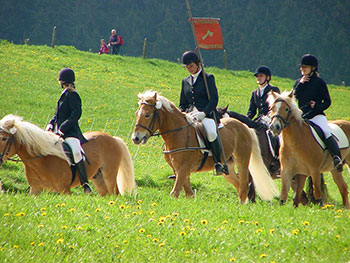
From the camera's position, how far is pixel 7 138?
350 inches

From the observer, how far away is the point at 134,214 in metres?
7.65

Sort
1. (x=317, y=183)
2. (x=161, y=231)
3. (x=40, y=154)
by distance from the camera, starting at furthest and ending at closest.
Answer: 1. (x=317, y=183)
2. (x=40, y=154)
3. (x=161, y=231)

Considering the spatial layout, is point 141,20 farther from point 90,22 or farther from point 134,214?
point 134,214

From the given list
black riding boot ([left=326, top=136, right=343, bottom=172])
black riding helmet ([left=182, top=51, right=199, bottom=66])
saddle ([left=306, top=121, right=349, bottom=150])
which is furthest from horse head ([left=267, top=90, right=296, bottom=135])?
black riding helmet ([left=182, top=51, right=199, bottom=66])

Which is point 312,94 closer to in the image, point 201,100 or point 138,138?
point 201,100

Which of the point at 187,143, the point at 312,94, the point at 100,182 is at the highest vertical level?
the point at 312,94

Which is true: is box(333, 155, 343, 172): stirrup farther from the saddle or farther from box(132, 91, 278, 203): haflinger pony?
box(132, 91, 278, 203): haflinger pony

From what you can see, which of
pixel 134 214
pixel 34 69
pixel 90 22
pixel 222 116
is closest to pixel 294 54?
pixel 90 22

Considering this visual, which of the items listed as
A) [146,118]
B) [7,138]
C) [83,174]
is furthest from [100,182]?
[7,138]

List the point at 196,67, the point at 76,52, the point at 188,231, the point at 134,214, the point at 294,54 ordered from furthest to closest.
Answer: the point at 294,54 < the point at 76,52 < the point at 196,67 < the point at 134,214 < the point at 188,231

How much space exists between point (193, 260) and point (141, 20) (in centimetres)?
6045

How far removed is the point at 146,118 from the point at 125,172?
1.79 m

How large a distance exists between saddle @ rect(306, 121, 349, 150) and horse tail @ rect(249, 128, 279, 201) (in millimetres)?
1667

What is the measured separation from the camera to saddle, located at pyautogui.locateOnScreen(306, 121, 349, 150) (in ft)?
33.7
